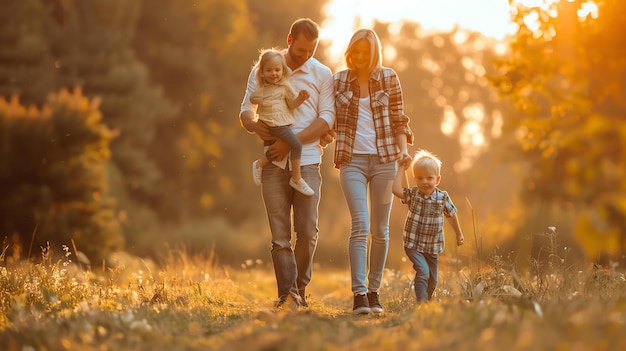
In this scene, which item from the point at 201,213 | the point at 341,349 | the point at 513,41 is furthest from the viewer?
the point at 201,213

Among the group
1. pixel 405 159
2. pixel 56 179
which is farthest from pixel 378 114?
pixel 56 179

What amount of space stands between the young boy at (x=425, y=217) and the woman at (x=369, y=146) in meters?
0.15

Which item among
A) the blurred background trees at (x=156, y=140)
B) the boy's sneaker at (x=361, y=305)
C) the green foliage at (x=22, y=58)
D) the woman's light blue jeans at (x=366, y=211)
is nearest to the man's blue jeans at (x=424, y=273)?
the woman's light blue jeans at (x=366, y=211)

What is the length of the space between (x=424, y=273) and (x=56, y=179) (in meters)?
10.2

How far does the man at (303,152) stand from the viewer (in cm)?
670

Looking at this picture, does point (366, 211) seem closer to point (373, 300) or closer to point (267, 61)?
point (373, 300)

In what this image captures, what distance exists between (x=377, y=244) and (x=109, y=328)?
105 inches

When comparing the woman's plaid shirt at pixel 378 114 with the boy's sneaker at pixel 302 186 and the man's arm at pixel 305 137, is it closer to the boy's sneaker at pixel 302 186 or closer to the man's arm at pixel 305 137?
the man's arm at pixel 305 137

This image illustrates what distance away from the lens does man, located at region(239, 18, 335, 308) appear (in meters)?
6.70

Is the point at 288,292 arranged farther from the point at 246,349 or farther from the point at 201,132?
the point at 201,132

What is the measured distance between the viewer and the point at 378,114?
6.80m

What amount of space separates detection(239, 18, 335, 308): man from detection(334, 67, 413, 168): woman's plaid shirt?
0.11 meters

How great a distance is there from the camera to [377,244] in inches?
269

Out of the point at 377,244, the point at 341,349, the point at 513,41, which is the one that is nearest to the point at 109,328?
the point at 341,349
